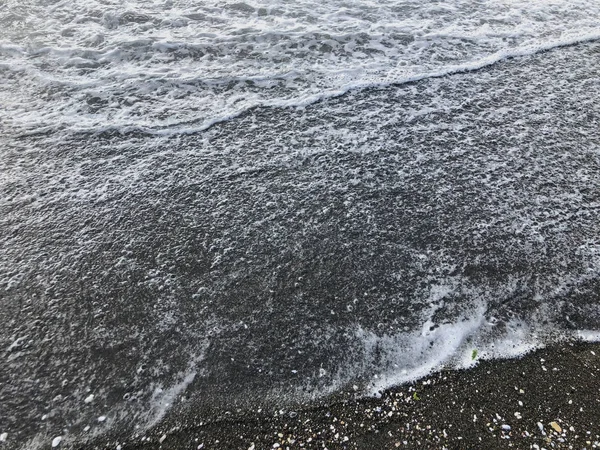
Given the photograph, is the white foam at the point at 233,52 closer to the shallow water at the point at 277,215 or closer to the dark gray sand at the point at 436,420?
the shallow water at the point at 277,215

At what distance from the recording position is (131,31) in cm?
654

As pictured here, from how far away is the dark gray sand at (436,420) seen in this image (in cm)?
223

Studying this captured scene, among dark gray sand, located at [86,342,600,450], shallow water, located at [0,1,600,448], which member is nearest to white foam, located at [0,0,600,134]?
shallow water, located at [0,1,600,448]

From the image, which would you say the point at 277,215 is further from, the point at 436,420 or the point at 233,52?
the point at 233,52

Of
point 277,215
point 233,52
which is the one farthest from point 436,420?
point 233,52

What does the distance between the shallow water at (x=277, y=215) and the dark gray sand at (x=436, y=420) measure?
11cm

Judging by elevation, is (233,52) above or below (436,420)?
above

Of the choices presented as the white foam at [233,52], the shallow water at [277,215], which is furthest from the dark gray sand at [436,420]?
the white foam at [233,52]

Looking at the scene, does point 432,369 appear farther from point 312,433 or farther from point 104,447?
point 104,447

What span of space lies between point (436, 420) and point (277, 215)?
6.94 ft

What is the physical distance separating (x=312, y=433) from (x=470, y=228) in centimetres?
222

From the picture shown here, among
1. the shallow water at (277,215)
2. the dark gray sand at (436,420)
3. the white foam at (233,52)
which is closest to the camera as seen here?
the dark gray sand at (436,420)

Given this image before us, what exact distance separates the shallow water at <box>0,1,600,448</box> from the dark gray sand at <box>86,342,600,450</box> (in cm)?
11

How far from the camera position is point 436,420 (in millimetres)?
2312
